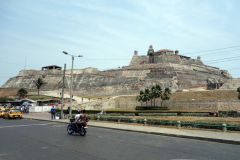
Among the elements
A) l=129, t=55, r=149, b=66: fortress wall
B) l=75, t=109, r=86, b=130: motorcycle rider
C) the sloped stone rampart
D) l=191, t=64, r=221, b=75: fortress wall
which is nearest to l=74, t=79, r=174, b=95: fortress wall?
the sloped stone rampart

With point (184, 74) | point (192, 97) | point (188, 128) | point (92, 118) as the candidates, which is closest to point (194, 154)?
point (188, 128)

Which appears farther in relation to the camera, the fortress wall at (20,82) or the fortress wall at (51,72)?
the fortress wall at (51,72)

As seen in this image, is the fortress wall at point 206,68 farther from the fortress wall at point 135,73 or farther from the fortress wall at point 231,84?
the fortress wall at point 231,84

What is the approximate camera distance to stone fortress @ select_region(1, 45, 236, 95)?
64938 millimetres

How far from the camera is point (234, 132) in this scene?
44.9 feet

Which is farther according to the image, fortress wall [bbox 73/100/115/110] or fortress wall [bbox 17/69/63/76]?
fortress wall [bbox 17/69/63/76]

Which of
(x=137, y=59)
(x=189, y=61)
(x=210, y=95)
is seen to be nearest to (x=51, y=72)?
(x=137, y=59)

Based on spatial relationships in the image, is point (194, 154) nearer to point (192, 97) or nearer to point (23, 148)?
point (23, 148)

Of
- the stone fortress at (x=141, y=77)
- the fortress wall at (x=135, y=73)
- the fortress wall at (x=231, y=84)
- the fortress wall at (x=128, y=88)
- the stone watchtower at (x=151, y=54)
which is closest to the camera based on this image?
the fortress wall at (x=231, y=84)

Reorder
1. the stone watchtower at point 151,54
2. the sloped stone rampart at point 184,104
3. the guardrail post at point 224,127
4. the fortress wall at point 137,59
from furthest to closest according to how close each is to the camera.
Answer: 1. the fortress wall at point 137,59
2. the stone watchtower at point 151,54
3. the sloped stone rampart at point 184,104
4. the guardrail post at point 224,127

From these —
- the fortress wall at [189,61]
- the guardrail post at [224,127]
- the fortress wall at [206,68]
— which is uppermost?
the fortress wall at [189,61]

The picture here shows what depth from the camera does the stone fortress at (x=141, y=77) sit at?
213 ft

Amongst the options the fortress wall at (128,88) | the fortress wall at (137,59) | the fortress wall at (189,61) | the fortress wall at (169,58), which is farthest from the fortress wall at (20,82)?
the fortress wall at (189,61)

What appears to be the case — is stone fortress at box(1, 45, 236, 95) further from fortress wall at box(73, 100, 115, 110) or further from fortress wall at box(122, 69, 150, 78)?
fortress wall at box(73, 100, 115, 110)
